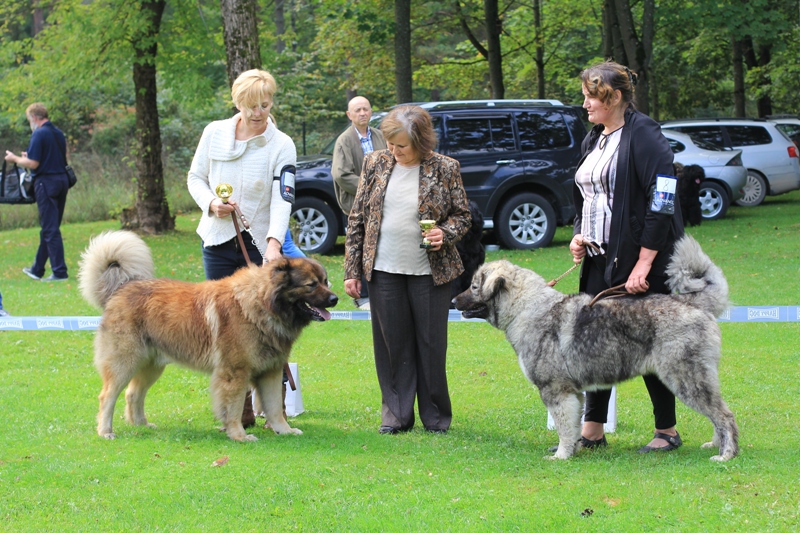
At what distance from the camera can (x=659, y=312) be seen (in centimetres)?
468

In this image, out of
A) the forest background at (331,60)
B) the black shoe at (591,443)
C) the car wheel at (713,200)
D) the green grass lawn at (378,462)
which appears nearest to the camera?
the green grass lawn at (378,462)

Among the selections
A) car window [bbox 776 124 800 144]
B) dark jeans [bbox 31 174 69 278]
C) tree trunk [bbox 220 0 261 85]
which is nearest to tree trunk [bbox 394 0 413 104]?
tree trunk [bbox 220 0 261 85]

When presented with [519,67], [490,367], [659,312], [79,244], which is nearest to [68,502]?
[659,312]

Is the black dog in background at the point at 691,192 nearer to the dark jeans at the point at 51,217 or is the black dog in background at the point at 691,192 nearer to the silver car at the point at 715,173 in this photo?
the silver car at the point at 715,173

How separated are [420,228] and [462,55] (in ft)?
88.4

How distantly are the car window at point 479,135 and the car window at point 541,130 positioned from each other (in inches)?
8.3

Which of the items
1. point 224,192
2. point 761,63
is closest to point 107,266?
point 224,192

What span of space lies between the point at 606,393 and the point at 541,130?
9828 millimetres

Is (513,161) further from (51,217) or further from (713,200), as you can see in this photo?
(51,217)

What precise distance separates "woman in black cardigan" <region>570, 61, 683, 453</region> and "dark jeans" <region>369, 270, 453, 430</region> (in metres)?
1.08

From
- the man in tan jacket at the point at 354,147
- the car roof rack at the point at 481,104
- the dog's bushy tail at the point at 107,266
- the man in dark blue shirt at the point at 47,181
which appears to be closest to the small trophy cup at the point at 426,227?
the dog's bushy tail at the point at 107,266

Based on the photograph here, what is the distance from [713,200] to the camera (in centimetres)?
1789

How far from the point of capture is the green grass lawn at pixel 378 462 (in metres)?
4.09

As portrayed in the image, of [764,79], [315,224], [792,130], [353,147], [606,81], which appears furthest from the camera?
[764,79]
